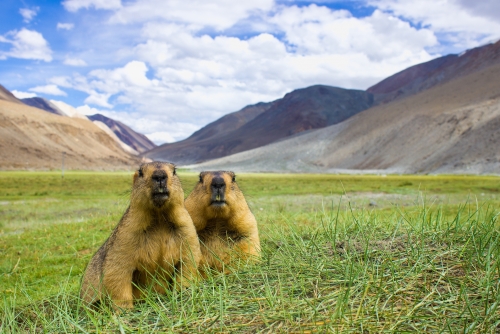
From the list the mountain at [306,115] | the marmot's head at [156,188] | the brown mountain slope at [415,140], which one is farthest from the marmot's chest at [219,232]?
the mountain at [306,115]

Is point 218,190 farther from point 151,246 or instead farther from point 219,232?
point 151,246

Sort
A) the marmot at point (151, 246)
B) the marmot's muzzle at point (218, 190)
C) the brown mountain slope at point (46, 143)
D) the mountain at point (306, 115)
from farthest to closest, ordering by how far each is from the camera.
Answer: the mountain at point (306, 115)
the brown mountain slope at point (46, 143)
the marmot's muzzle at point (218, 190)
the marmot at point (151, 246)

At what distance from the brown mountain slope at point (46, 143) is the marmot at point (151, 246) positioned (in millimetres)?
108953

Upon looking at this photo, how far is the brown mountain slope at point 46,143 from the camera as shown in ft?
373

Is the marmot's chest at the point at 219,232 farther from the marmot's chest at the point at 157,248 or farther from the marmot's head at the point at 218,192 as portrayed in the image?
the marmot's chest at the point at 157,248

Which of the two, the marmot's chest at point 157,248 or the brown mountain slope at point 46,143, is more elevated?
the brown mountain slope at point 46,143

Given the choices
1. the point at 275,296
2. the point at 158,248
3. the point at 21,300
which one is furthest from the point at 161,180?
the point at 21,300

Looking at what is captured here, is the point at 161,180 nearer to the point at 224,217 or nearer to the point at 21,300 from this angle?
the point at 224,217

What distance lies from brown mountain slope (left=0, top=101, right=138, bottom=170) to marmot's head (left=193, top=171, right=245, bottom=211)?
108566mm

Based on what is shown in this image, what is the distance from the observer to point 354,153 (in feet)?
335

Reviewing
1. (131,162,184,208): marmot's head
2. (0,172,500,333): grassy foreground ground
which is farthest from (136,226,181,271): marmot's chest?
(0,172,500,333): grassy foreground ground

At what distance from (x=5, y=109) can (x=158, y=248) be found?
14756cm

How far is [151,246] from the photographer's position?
4949 millimetres

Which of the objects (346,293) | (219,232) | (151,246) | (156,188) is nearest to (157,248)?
(151,246)
